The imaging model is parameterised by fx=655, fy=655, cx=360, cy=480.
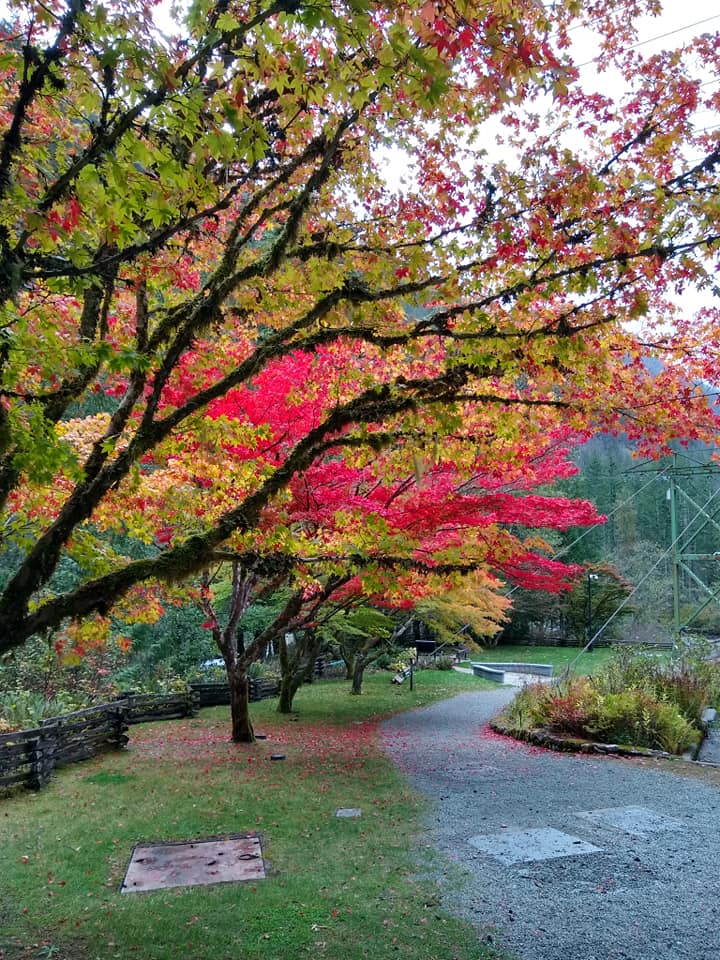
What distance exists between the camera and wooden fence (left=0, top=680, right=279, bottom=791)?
867 cm

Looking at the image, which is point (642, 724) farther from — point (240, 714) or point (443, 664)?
point (443, 664)

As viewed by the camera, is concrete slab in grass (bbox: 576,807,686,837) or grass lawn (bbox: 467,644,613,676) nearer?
concrete slab in grass (bbox: 576,807,686,837)

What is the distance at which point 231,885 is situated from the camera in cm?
517

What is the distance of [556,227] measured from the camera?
4457 millimetres

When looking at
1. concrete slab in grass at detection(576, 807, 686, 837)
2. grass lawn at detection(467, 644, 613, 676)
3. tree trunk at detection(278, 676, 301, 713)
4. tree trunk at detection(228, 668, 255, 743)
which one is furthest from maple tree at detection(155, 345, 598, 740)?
grass lawn at detection(467, 644, 613, 676)

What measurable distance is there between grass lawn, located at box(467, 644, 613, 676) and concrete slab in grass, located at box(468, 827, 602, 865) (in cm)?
2059

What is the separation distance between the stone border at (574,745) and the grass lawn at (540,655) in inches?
592

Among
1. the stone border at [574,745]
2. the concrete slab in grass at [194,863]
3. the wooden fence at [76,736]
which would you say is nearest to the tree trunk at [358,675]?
the wooden fence at [76,736]

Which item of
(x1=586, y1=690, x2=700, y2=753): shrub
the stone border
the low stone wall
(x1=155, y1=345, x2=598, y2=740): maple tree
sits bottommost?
the low stone wall

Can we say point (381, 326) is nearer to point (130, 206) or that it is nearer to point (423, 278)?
point (423, 278)

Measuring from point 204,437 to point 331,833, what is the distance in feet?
13.5

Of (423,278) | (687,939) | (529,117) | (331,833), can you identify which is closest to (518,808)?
(331,833)

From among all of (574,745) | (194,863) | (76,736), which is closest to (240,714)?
(76,736)

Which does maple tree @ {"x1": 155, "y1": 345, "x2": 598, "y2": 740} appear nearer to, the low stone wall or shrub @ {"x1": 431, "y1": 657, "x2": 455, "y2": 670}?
the low stone wall
